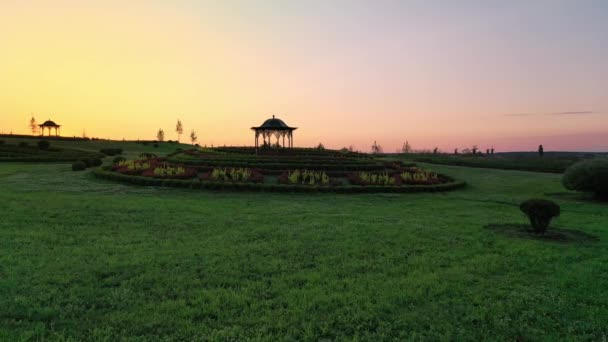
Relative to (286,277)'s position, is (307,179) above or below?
above

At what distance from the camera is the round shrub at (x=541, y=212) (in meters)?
9.13

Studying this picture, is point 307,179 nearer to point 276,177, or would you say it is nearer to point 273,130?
point 276,177

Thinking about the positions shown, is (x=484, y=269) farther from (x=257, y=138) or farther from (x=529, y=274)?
(x=257, y=138)

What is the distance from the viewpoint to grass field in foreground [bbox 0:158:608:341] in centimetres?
425

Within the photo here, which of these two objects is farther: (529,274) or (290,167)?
(290,167)

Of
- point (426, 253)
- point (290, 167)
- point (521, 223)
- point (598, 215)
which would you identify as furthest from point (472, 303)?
point (290, 167)

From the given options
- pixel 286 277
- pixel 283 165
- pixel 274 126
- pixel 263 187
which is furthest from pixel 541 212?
pixel 274 126

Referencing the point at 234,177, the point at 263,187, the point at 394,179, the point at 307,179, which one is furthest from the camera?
the point at 394,179

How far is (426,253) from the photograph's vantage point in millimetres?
7395

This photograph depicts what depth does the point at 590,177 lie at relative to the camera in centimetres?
1639

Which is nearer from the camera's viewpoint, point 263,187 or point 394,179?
point 263,187

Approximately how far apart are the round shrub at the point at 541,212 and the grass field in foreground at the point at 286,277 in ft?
2.91

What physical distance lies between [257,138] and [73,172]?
54.2ft

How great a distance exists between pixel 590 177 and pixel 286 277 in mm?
16227
